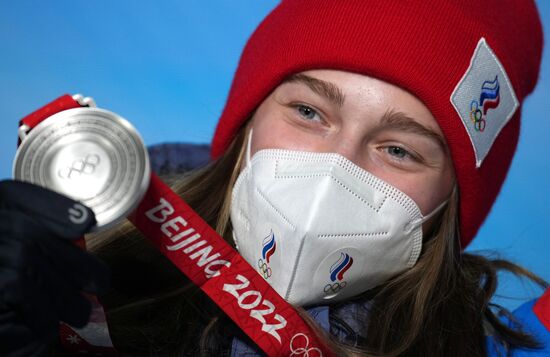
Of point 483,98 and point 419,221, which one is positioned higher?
point 483,98

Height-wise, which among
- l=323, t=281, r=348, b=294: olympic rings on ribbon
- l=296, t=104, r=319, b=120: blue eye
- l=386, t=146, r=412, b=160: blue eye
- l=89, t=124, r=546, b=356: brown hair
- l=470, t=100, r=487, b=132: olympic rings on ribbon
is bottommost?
l=89, t=124, r=546, b=356: brown hair

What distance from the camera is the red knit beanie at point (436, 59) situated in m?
1.64

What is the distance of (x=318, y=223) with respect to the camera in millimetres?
1497

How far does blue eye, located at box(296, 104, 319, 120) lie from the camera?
166 centimetres

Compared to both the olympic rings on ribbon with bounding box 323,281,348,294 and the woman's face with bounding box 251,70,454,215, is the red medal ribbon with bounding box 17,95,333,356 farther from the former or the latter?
the woman's face with bounding box 251,70,454,215

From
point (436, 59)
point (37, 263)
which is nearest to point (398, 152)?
point (436, 59)

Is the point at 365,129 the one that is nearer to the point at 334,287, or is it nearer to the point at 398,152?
the point at 398,152

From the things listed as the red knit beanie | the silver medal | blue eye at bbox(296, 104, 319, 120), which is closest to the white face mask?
blue eye at bbox(296, 104, 319, 120)

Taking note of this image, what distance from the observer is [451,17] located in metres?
Answer: 1.69

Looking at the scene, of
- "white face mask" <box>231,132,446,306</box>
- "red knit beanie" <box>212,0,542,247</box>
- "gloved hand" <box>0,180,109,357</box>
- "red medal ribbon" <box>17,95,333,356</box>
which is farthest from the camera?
"red knit beanie" <box>212,0,542,247</box>

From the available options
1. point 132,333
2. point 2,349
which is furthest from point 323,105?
point 2,349

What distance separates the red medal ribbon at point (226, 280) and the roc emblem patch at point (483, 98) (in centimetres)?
65

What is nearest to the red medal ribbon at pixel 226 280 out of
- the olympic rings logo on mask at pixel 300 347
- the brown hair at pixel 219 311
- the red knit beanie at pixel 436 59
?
the olympic rings logo on mask at pixel 300 347

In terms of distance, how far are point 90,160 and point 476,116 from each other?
103cm
